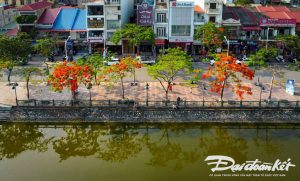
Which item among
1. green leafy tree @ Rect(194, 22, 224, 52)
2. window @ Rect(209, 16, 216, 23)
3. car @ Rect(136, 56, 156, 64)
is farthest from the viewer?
window @ Rect(209, 16, 216, 23)

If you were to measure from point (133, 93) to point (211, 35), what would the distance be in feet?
58.7

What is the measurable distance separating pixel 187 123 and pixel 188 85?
825cm

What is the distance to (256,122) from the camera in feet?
140

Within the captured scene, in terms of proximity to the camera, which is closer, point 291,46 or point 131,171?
point 131,171

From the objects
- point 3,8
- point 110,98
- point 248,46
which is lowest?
point 110,98

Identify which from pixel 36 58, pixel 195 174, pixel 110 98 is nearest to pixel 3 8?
pixel 36 58

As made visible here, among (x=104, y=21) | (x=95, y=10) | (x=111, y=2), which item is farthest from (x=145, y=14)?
(x=95, y=10)

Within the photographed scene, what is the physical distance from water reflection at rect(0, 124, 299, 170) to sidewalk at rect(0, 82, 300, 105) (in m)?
4.81

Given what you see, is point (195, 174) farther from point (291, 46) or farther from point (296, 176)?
point (291, 46)

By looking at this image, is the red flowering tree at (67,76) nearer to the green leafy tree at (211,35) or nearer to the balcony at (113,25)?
the balcony at (113,25)

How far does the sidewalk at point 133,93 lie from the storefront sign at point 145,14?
15.7 metres

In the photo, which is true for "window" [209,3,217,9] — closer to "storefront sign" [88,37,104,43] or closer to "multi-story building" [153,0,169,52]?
"multi-story building" [153,0,169,52]

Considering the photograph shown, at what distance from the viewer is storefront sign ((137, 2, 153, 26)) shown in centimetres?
6181

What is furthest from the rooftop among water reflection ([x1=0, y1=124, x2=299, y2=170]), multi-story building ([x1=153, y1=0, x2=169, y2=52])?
water reflection ([x1=0, y1=124, x2=299, y2=170])
